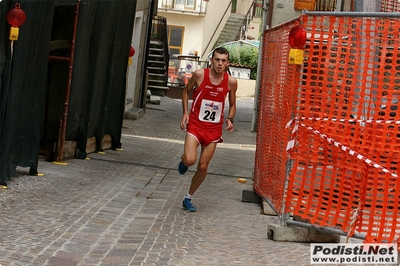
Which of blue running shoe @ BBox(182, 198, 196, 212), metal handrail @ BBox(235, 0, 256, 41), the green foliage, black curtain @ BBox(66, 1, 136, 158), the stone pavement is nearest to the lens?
the stone pavement

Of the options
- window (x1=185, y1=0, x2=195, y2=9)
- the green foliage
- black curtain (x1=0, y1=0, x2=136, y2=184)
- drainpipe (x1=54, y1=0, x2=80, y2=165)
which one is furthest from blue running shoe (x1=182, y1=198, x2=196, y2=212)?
window (x1=185, y1=0, x2=195, y2=9)

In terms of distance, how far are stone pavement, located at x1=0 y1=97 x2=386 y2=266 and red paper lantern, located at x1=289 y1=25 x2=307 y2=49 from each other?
6.20ft

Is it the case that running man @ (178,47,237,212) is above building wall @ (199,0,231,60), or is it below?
below

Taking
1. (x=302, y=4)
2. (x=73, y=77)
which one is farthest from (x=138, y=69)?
(x=73, y=77)

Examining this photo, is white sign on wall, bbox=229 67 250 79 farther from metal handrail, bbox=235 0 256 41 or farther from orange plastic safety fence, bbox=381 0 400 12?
orange plastic safety fence, bbox=381 0 400 12

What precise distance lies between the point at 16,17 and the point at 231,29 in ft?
145

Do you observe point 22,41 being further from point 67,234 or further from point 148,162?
point 148,162

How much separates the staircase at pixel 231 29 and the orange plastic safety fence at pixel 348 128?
143 ft

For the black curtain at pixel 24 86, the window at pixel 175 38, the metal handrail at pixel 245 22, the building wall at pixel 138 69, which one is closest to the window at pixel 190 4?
the window at pixel 175 38

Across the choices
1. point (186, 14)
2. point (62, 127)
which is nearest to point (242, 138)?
point (62, 127)

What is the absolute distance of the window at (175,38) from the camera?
5250 cm

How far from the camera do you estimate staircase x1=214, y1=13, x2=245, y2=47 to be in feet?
174

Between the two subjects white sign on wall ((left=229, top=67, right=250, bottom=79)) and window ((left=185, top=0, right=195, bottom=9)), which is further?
window ((left=185, top=0, right=195, bottom=9))

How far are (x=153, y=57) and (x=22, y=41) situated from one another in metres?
23.7
